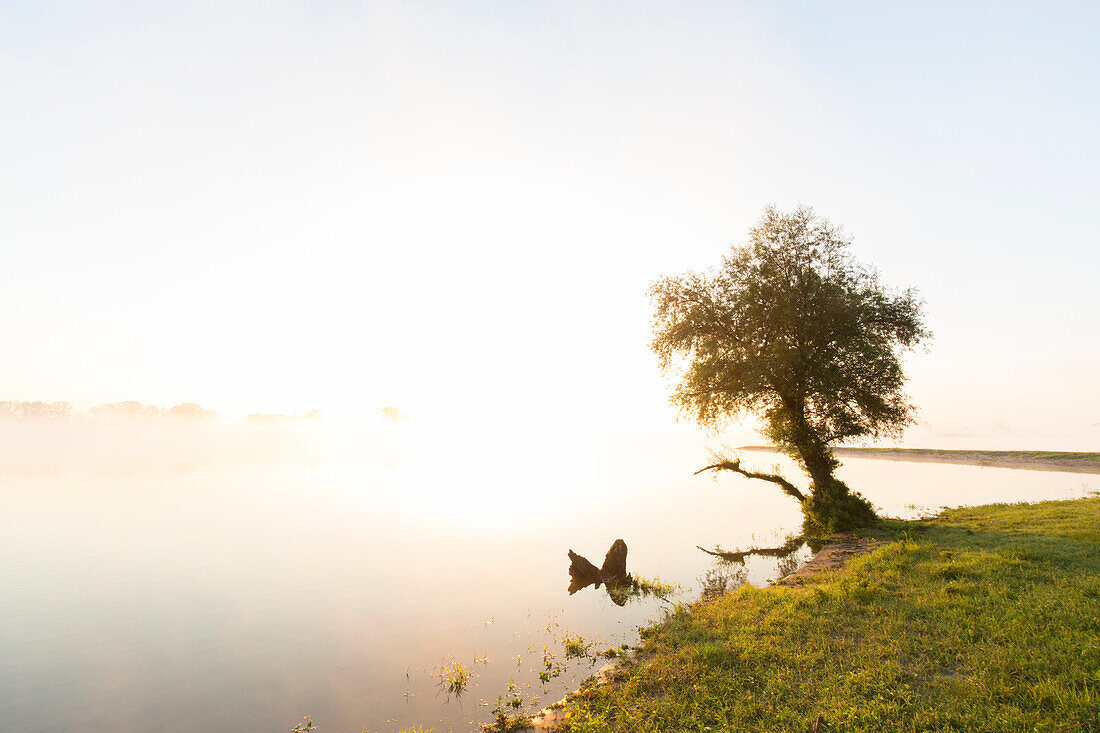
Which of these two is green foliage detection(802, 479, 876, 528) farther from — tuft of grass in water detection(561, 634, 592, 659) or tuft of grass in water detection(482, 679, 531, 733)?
tuft of grass in water detection(482, 679, 531, 733)

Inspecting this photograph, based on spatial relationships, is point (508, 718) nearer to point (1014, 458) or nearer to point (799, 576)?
point (799, 576)

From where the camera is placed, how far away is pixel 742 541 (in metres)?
29.4

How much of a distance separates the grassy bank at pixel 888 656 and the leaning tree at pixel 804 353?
12560 mm

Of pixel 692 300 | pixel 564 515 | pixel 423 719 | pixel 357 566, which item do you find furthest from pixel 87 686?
pixel 692 300

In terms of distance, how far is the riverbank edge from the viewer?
34.0 feet

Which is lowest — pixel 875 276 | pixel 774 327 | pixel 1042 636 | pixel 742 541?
pixel 742 541

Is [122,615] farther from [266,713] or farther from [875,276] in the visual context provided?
[875,276]

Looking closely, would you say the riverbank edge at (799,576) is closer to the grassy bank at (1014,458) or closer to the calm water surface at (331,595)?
the calm water surface at (331,595)

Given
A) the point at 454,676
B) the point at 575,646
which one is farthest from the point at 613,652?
the point at 454,676

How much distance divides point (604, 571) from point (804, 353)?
18.7 metres

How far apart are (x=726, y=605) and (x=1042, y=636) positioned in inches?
322

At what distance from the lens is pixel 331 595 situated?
2162 cm

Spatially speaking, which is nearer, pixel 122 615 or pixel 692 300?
pixel 122 615

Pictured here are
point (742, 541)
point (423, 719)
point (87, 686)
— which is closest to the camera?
point (423, 719)
